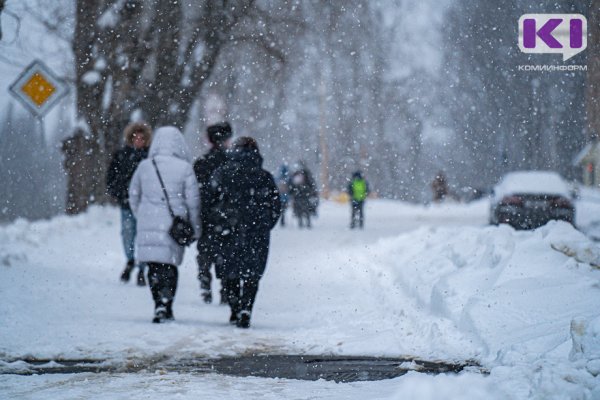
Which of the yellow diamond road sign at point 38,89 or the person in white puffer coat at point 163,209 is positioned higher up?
the yellow diamond road sign at point 38,89

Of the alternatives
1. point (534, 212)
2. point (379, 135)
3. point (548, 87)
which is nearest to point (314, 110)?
point (379, 135)

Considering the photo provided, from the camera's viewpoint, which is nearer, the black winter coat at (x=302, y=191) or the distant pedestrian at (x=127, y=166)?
the distant pedestrian at (x=127, y=166)

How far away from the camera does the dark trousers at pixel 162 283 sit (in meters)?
7.24

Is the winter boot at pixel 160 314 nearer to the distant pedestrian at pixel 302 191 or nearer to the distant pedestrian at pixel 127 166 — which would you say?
the distant pedestrian at pixel 127 166

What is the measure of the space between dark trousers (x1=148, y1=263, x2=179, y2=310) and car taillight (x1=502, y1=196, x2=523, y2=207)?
14041 mm

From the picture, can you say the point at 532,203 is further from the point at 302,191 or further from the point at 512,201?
the point at 302,191

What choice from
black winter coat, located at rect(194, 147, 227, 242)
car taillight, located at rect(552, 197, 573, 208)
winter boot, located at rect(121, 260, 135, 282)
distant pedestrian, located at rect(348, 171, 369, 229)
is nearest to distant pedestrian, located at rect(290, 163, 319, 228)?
distant pedestrian, located at rect(348, 171, 369, 229)

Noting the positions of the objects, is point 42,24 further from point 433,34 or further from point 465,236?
point 433,34

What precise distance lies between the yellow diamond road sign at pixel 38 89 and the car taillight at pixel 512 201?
1243cm

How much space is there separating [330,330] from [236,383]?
2389 mm

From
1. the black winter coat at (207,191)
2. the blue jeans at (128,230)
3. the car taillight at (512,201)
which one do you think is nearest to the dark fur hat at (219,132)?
the black winter coat at (207,191)

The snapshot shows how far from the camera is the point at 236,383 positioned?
183 inches

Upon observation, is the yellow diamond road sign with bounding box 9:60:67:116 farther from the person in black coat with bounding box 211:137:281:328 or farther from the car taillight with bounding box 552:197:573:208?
the car taillight with bounding box 552:197:573:208

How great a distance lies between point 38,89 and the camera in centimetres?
1041
